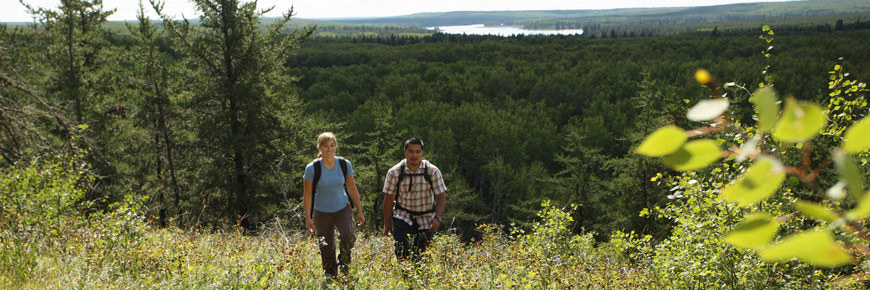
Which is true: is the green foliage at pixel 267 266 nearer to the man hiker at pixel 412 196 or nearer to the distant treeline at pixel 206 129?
the man hiker at pixel 412 196

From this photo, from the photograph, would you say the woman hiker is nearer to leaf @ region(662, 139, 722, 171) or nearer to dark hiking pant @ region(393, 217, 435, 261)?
dark hiking pant @ region(393, 217, 435, 261)

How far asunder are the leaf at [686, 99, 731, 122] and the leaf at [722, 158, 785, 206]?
0.16 feet

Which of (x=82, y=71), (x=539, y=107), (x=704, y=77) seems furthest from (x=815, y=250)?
(x=539, y=107)

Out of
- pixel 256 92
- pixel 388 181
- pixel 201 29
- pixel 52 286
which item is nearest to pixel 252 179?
pixel 256 92

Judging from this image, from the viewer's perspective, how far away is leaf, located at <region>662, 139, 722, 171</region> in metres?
0.39

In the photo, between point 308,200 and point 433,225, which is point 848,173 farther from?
point 433,225

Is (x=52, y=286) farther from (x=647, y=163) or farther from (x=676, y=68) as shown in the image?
(x=676, y=68)

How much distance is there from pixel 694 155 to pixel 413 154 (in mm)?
4412

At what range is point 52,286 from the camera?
3.18 meters

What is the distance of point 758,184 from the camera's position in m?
0.38

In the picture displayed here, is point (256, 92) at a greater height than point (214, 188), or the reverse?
point (256, 92)

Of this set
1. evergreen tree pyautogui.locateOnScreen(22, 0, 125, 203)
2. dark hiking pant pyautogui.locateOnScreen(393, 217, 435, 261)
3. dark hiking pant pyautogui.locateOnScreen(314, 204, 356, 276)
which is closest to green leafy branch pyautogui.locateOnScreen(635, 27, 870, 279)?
dark hiking pant pyautogui.locateOnScreen(314, 204, 356, 276)

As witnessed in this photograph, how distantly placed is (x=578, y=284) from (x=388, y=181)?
210cm

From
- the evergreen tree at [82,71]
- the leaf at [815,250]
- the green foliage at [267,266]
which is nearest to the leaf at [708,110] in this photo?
the leaf at [815,250]
